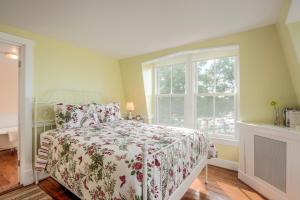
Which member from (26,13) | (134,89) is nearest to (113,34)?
(26,13)

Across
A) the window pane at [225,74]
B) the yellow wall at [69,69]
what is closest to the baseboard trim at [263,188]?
the window pane at [225,74]

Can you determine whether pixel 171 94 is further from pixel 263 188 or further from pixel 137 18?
pixel 263 188

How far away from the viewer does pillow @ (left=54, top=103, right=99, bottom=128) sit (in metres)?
2.39

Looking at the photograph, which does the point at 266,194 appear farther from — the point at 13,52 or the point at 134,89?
the point at 13,52

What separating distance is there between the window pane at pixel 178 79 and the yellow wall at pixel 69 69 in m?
1.36

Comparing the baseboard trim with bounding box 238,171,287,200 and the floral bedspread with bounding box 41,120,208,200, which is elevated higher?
the floral bedspread with bounding box 41,120,208,200

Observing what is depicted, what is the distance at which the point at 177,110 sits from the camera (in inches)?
142

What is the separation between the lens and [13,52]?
304 cm

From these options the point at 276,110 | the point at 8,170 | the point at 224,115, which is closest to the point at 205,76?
the point at 224,115

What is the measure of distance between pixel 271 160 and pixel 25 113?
3307 mm

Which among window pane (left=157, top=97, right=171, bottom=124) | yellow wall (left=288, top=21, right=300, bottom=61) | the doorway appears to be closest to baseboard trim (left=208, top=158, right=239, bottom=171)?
window pane (left=157, top=97, right=171, bottom=124)

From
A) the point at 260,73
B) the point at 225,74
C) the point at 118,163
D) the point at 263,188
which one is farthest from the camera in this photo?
the point at 225,74

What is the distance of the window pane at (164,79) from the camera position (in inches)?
147

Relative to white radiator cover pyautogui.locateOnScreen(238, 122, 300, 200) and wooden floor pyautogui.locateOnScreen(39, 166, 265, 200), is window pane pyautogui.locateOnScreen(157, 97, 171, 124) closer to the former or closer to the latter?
wooden floor pyautogui.locateOnScreen(39, 166, 265, 200)
